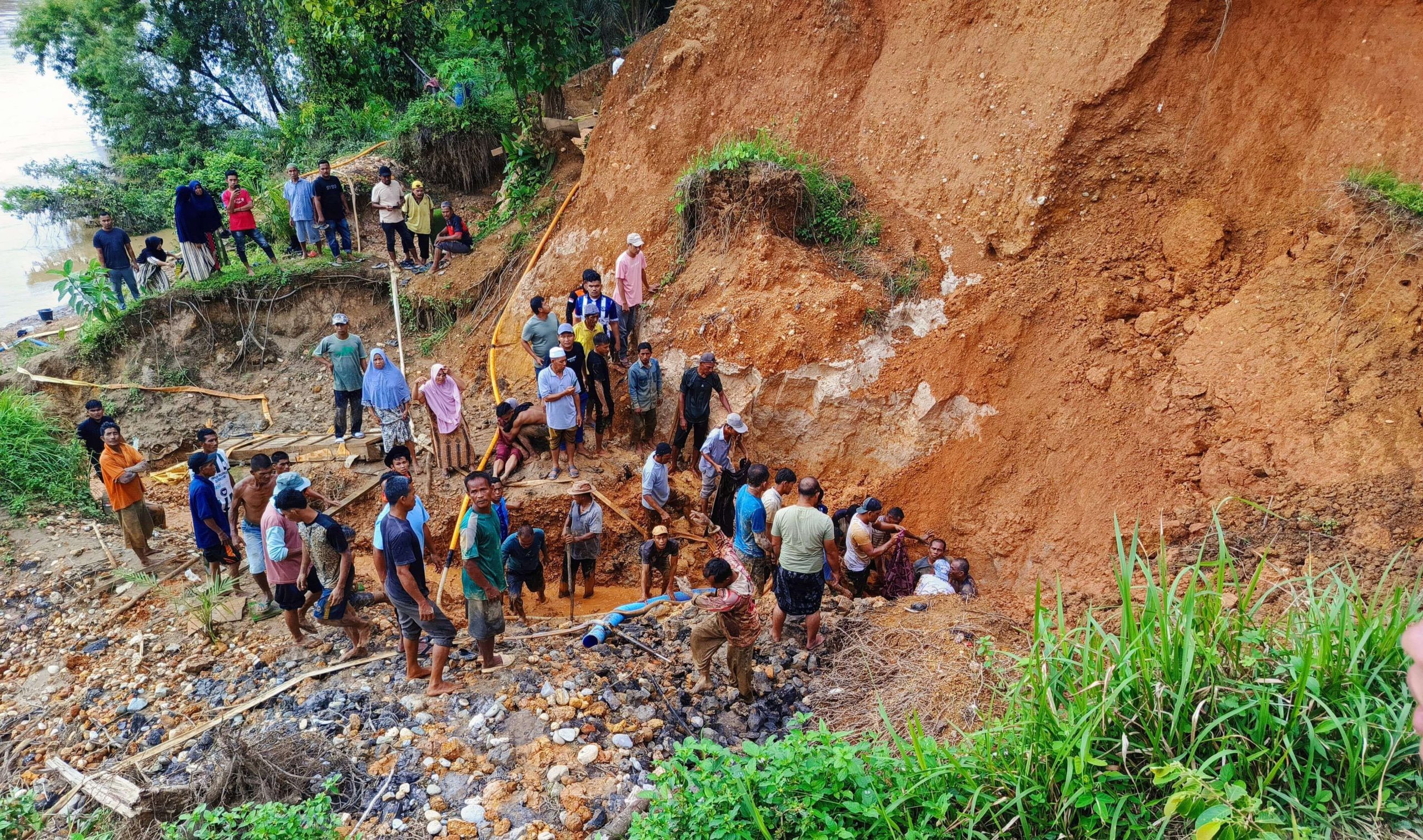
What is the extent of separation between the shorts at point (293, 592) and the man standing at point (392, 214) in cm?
626

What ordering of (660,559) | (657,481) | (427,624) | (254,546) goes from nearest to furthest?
(427,624) → (254,546) → (660,559) → (657,481)

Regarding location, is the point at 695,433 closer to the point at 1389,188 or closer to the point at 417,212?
the point at 417,212

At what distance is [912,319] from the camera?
26.7 ft

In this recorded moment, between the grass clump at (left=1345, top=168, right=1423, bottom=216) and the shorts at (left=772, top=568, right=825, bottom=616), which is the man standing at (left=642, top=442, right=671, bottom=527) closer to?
the shorts at (left=772, top=568, right=825, bottom=616)

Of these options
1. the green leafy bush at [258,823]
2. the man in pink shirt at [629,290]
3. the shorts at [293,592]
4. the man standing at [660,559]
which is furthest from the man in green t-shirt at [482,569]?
the man in pink shirt at [629,290]

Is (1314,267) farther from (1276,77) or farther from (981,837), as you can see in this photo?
(981,837)

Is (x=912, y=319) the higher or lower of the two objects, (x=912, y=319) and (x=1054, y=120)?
the lower

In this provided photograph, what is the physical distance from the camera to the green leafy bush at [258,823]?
142 inches

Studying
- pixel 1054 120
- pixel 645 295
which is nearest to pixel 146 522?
pixel 645 295

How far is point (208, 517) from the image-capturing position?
6344mm

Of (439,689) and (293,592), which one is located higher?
(293,592)

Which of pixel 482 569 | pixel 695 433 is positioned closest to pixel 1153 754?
pixel 482 569

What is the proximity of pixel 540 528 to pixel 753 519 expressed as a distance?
2.76m

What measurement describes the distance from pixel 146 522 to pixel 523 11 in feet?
23.7
